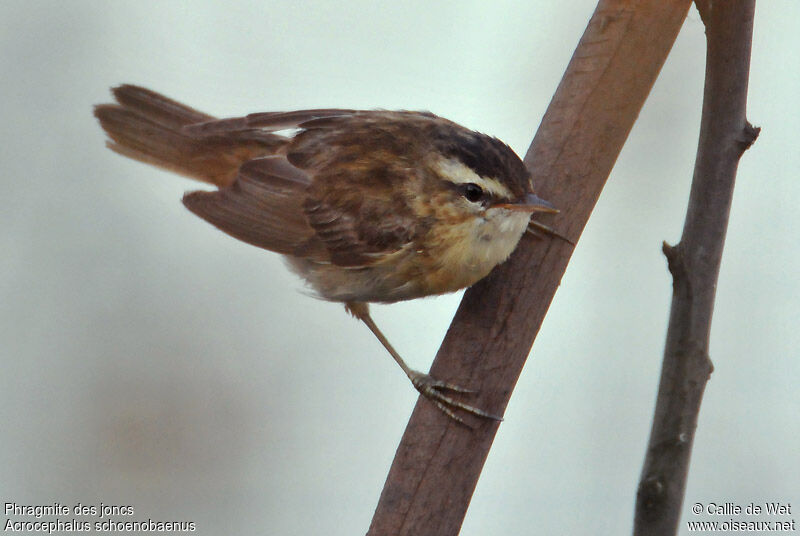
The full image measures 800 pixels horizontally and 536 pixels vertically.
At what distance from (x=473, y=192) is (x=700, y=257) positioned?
523mm

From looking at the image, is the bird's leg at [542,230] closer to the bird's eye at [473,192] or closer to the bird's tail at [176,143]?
the bird's eye at [473,192]

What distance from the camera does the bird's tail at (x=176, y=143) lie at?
190 centimetres

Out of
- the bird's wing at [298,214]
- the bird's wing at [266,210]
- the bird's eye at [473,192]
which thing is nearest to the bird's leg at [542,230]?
the bird's eye at [473,192]

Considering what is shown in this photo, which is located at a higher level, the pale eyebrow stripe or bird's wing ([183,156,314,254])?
the pale eyebrow stripe

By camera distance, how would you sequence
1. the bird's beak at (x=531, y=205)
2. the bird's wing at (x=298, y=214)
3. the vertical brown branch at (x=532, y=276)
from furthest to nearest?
the bird's wing at (x=298, y=214)
the bird's beak at (x=531, y=205)
the vertical brown branch at (x=532, y=276)

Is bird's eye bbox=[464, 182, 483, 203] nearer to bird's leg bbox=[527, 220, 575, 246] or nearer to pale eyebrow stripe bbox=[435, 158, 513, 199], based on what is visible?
pale eyebrow stripe bbox=[435, 158, 513, 199]

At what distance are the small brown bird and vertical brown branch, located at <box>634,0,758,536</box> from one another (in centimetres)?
30

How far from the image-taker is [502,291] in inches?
60.4

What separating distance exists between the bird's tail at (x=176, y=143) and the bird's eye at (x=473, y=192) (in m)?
0.50

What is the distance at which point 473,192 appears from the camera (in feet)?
5.38

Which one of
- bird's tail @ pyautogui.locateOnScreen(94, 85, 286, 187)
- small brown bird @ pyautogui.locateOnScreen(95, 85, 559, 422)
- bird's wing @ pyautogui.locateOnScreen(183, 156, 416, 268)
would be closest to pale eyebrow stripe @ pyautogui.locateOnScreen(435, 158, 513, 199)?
small brown bird @ pyautogui.locateOnScreen(95, 85, 559, 422)

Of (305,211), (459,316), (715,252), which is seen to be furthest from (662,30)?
(305,211)

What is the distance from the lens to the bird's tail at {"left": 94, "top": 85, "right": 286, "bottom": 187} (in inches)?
74.8

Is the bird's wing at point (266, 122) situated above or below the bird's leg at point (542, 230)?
above
